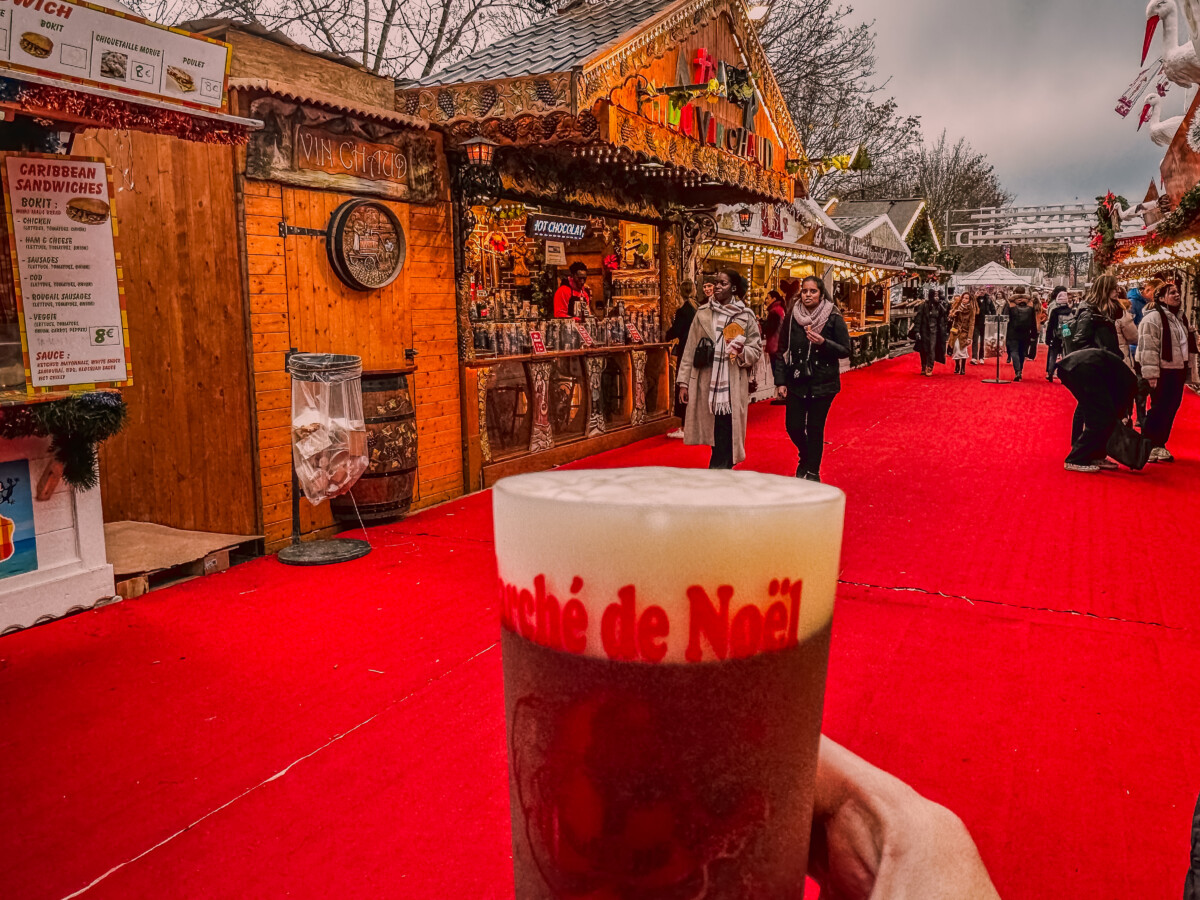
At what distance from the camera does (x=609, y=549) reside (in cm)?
50

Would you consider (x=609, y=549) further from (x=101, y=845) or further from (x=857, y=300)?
(x=857, y=300)

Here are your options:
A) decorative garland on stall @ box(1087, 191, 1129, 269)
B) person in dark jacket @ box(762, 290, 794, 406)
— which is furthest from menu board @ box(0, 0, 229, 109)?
decorative garland on stall @ box(1087, 191, 1129, 269)

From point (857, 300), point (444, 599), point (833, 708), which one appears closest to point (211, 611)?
point (444, 599)

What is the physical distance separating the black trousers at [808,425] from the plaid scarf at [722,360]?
1.54 feet

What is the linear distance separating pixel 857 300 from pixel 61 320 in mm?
20238

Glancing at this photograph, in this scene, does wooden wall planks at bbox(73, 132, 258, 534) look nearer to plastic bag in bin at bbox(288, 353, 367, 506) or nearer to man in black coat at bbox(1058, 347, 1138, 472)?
plastic bag in bin at bbox(288, 353, 367, 506)

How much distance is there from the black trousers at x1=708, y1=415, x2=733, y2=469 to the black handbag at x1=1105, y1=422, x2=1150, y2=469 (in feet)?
11.4

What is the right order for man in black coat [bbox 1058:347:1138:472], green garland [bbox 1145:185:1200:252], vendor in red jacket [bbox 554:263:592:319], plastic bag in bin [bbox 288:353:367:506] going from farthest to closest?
green garland [bbox 1145:185:1200:252], vendor in red jacket [bbox 554:263:592:319], man in black coat [bbox 1058:347:1138:472], plastic bag in bin [bbox 288:353:367:506]

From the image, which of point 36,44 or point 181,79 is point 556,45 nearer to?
point 181,79

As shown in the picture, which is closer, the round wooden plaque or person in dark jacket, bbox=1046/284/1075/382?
the round wooden plaque

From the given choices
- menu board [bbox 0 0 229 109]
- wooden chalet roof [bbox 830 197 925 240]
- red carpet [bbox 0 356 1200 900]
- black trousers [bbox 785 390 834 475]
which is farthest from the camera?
wooden chalet roof [bbox 830 197 925 240]

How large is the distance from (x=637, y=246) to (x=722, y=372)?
426 centimetres

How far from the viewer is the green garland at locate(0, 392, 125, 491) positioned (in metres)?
3.84

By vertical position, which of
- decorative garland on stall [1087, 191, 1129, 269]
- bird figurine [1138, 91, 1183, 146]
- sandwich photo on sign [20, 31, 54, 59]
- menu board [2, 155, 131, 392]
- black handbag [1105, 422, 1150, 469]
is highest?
bird figurine [1138, 91, 1183, 146]
